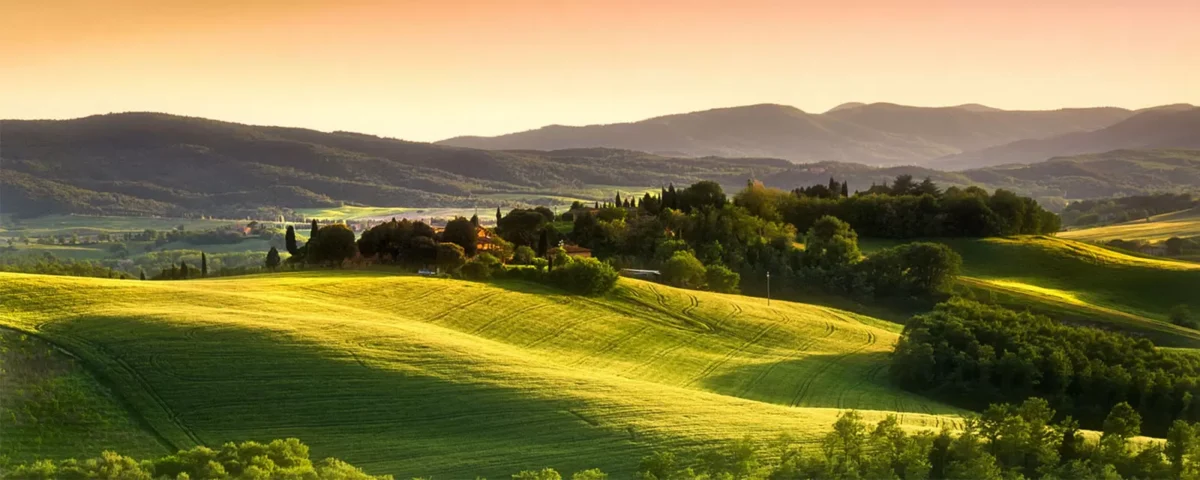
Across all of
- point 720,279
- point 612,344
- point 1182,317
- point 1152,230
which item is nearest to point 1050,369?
point 612,344

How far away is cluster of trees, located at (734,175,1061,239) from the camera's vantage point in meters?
125

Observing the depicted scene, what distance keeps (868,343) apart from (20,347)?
50012mm

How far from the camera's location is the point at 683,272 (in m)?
86.7

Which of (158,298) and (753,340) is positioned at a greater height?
(158,298)

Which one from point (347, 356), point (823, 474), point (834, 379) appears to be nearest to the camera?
point (823, 474)

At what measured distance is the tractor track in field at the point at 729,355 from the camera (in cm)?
5012

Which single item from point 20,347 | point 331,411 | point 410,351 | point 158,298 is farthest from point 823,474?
point 158,298

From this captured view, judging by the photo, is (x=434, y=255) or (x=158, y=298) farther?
(x=434, y=255)

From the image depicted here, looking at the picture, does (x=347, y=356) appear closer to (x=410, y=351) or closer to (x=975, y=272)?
(x=410, y=351)

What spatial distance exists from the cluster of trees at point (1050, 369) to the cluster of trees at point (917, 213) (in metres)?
67.7

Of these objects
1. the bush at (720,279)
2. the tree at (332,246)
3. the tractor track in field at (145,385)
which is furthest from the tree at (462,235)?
the tractor track in field at (145,385)

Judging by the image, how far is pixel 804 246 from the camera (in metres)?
108

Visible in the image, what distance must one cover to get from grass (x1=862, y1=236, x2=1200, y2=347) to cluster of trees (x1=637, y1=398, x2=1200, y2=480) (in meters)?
50.1

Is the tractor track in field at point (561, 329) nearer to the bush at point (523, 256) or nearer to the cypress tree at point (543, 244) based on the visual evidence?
the bush at point (523, 256)
